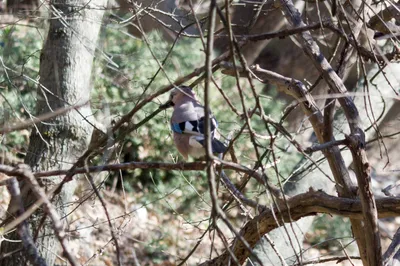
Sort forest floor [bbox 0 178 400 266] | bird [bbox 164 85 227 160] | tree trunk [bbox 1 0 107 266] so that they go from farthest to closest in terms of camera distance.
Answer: forest floor [bbox 0 178 400 266] → tree trunk [bbox 1 0 107 266] → bird [bbox 164 85 227 160]

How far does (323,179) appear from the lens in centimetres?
662

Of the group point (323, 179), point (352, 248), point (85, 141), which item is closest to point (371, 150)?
point (352, 248)

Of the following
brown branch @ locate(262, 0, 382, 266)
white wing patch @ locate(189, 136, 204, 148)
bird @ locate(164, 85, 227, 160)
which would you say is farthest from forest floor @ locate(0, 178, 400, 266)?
brown branch @ locate(262, 0, 382, 266)

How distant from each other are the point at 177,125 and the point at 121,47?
5.07m

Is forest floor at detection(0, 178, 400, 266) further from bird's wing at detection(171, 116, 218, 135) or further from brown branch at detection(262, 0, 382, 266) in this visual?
brown branch at detection(262, 0, 382, 266)

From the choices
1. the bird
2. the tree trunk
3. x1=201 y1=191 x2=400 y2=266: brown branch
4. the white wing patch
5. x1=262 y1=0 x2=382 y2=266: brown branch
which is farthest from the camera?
the tree trunk

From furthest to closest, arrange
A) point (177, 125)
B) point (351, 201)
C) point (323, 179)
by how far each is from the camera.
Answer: point (323, 179) < point (177, 125) < point (351, 201)

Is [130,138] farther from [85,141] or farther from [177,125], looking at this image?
[177,125]

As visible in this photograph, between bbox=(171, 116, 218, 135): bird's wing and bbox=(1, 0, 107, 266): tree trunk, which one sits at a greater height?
bbox=(1, 0, 107, 266): tree trunk

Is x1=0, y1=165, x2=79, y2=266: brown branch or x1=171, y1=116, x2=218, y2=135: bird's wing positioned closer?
x1=0, y1=165, x2=79, y2=266: brown branch

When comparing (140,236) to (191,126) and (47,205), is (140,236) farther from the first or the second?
(47,205)

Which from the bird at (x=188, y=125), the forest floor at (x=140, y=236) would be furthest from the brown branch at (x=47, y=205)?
the forest floor at (x=140, y=236)

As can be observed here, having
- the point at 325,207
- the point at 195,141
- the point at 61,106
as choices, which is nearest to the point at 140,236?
the point at 61,106

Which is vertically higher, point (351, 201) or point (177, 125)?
point (177, 125)
